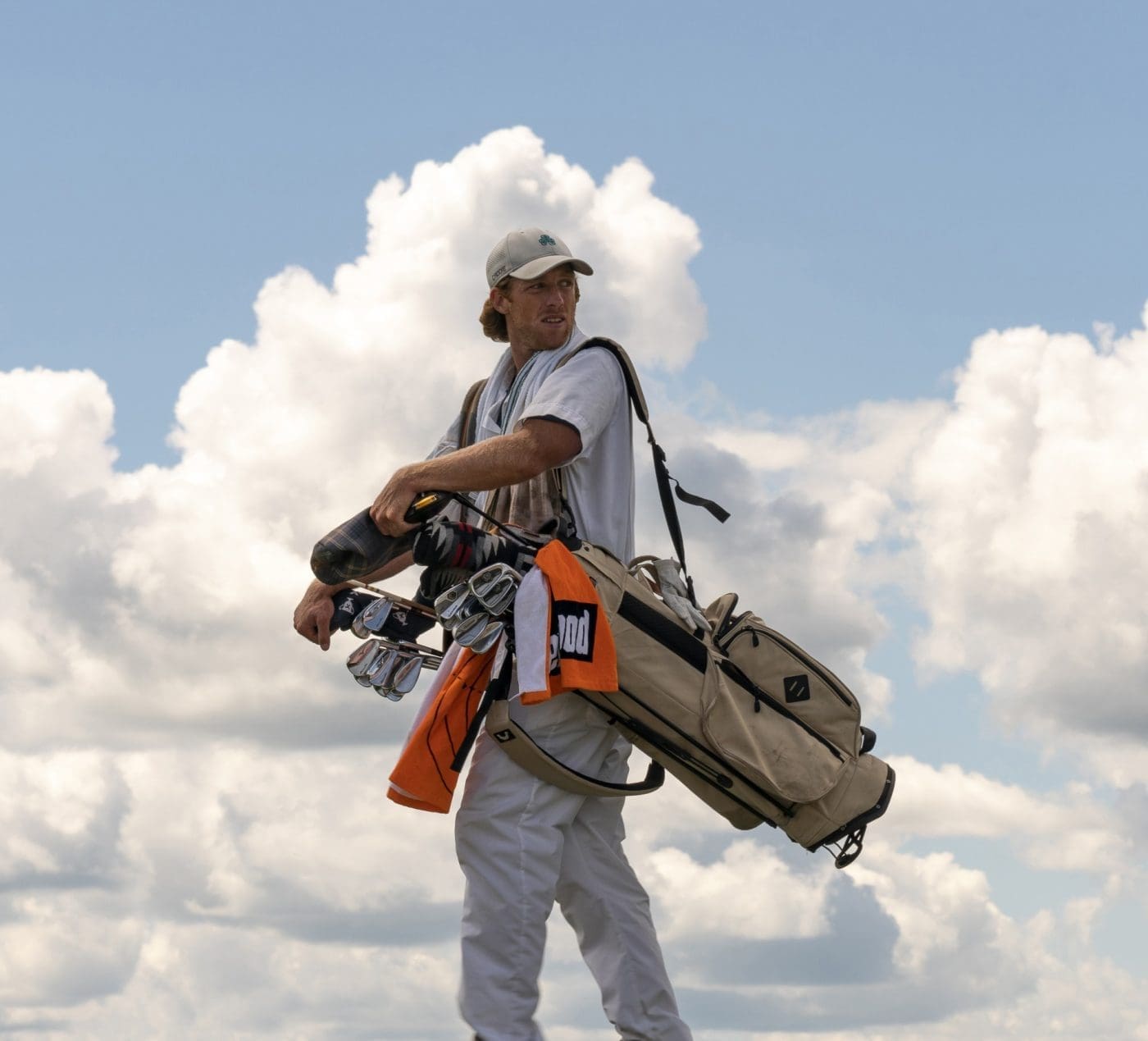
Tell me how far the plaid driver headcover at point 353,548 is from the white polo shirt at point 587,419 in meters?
0.56

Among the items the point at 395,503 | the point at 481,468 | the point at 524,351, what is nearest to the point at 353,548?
the point at 395,503

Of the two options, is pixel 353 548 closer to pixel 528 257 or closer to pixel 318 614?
pixel 318 614

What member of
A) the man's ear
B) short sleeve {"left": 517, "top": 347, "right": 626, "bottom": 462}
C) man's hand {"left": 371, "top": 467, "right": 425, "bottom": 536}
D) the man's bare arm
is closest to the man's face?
the man's ear

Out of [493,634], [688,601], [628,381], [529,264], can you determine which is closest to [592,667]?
[493,634]

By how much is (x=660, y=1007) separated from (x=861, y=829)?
A: 38.3 inches

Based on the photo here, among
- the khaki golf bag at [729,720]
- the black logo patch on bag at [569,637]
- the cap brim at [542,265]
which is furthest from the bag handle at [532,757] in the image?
the cap brim at [542,265]

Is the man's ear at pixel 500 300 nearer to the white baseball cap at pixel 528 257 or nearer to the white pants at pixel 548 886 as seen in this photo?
the white baseball cap at pixel 528 257

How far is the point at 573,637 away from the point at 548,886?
905 millimetres

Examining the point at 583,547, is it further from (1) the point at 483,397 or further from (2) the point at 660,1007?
(2) the point at 660,1007

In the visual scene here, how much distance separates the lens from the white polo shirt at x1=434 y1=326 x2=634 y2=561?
599 centimetres

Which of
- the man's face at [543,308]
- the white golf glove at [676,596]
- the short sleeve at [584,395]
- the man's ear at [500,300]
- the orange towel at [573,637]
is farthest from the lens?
the man's ear at [500,300]

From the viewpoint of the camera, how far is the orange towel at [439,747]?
5980 millimetres

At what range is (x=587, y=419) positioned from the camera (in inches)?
235

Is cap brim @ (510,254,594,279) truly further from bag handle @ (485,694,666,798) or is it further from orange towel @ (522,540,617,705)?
bag handle @ (485,694,666,798)
